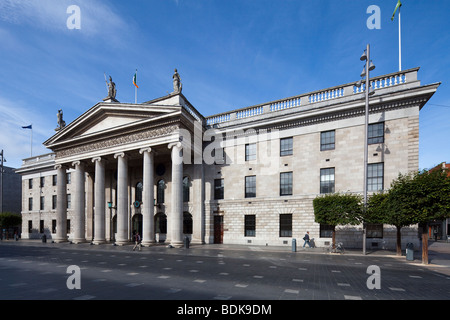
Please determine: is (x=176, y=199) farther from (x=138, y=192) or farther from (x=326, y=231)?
(x=326, y=231)

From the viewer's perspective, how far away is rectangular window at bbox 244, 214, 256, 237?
26703 millimetres

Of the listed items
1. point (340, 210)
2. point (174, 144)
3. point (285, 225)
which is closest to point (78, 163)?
point (174, 144)

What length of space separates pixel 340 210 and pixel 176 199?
581 inches

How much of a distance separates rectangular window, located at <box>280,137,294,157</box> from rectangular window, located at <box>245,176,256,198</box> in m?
4.20

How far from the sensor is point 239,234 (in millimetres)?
27172

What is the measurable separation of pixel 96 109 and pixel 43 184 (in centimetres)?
2376

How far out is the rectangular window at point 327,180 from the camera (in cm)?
2350

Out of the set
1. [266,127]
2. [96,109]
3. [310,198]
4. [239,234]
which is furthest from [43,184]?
[310,198]

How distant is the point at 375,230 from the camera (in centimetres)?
2183

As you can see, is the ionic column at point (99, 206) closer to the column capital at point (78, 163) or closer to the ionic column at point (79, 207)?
the ionic column at point (79, 207)

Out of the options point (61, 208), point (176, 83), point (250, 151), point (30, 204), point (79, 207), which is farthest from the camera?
point (30, 204)

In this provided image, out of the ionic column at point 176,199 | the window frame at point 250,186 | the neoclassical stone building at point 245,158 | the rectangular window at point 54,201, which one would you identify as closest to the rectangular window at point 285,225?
the neoclassical stone building at point 245,158

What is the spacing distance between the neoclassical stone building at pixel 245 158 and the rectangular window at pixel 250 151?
4.4 inches
